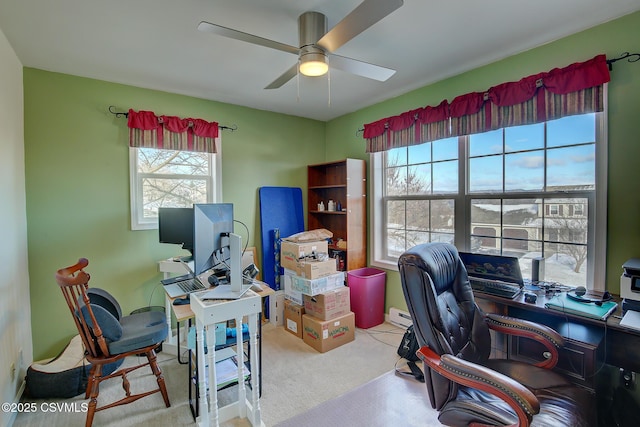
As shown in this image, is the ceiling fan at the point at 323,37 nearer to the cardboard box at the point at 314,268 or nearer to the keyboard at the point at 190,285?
the keyboard at the point at 190,285

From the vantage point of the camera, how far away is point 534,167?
246 cm

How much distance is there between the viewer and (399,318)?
3387mm

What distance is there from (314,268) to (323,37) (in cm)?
204

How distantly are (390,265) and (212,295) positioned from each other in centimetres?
229

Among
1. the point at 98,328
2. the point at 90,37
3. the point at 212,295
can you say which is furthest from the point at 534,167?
the point at 90,37

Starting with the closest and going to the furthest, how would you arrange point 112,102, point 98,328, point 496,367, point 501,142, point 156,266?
point 496,367
point 98,328
point 501,142
point 112,102
point 156,266

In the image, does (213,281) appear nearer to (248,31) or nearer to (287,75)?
(287,75)

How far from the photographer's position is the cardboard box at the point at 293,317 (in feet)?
10.5

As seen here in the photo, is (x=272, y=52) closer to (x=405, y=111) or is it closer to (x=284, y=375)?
(x=405, y=111)

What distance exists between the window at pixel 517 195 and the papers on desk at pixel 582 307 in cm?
37

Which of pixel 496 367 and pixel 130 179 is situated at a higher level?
pixel 130 179

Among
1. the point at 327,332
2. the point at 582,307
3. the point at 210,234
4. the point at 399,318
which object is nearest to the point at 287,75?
the point at 210,234

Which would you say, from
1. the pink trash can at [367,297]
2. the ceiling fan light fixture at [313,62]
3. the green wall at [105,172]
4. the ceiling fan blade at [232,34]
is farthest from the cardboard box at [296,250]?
the ceiling fan blade at [232,34]

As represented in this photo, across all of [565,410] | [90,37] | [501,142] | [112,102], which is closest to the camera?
[565,410]
